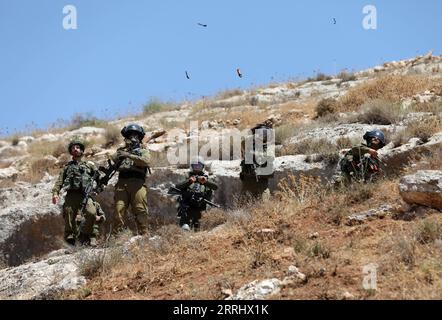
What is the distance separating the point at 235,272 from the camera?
6.39 meters

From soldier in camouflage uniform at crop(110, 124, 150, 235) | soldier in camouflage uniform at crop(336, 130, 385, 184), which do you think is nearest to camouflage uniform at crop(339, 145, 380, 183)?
soldier in camouflage uniform at crop(336, 130, 385, 184)

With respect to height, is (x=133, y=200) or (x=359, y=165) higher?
(x=359, y=165)

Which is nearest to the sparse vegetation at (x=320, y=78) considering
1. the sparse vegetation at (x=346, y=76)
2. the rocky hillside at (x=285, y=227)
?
the sparse vegetation at (x=346, y=76)

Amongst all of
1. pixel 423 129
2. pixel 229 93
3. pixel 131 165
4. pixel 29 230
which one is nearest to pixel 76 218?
pixel 131 165

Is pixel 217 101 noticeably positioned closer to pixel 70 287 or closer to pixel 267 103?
pixel 267 103

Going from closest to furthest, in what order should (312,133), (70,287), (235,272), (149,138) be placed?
(235,272), (70,287), (312,133), (149,138)

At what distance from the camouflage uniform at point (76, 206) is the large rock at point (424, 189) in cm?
444

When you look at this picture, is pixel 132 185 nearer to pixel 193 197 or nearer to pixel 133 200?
pixel 133 200

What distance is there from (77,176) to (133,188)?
2.77ft

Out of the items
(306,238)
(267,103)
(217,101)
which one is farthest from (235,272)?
(217,101)

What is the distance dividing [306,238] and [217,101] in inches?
502

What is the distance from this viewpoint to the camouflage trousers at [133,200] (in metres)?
9.12

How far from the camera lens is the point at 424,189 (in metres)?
7.03

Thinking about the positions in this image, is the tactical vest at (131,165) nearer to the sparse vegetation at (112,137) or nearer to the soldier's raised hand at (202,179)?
the soldier's raised hand at (202,179)
